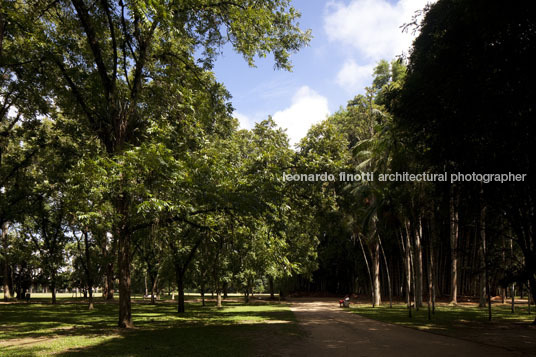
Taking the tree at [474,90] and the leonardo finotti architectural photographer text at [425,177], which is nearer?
the tree at [474,90]

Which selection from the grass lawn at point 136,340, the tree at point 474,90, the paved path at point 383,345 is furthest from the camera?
the grass lawn at point 136,340

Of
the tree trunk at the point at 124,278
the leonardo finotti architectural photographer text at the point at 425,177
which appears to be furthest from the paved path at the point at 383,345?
the tree trunk at the point at 124,278

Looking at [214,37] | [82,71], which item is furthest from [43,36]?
[214,37]

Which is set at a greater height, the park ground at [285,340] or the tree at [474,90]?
the tree at [474,90]

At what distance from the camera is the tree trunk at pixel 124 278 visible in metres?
12.4

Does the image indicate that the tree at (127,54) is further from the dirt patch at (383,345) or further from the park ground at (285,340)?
the dirt patch at (383,345)

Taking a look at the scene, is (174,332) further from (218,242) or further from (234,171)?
(234,171)

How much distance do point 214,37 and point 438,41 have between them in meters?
7.68

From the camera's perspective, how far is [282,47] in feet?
41.5

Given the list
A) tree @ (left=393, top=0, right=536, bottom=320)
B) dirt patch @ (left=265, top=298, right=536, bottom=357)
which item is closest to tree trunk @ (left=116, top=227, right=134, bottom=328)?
dirt patch @ (left=265, top=298, right=536, bottom=357)

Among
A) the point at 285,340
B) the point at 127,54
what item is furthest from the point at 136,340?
the point at 127,54

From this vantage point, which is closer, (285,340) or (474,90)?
(474,90)

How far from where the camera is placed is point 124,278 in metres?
12.6

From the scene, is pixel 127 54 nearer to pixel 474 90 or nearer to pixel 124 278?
pixel 124 278
